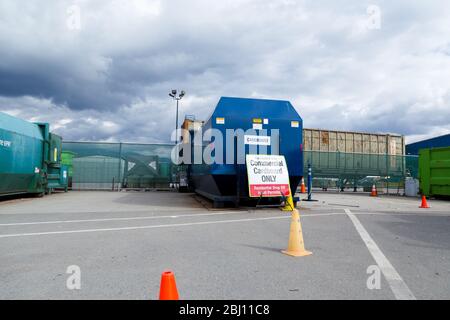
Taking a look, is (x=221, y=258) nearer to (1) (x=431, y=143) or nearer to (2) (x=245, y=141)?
(2) (x=245, y=141)

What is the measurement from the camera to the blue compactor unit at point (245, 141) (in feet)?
30.9

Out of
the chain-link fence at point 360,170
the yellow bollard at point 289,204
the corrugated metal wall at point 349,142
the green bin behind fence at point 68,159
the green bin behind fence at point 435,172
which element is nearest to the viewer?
the yellow bollard at point 289,204

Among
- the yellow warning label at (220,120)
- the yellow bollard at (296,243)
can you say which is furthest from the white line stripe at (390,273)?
the yellow warning label at (220,120)

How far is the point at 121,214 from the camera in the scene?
843 cm

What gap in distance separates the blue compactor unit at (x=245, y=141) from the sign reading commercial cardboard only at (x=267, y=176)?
32cm

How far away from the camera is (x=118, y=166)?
20312mm

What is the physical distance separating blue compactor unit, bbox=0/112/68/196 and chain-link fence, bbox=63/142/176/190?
3.73m

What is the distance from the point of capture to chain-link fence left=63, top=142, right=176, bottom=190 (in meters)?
20.0

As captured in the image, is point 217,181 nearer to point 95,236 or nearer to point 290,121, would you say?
point 290,121

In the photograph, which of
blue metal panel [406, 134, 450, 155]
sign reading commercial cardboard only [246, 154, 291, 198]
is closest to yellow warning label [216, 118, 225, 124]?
sign reading commercial cardboard only [246, 154, 291, 198]

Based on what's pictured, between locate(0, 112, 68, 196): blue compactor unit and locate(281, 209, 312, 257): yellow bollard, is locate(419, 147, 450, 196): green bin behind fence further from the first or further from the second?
locate(0, 112, 68, 196): blue compactor unit

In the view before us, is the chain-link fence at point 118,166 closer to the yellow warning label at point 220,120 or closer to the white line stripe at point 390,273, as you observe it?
the yellow warning label at point 220,120

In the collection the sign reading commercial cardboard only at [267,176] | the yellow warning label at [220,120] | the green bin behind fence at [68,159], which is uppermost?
the yellow warning label at [220,120]

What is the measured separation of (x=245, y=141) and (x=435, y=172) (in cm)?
1163
